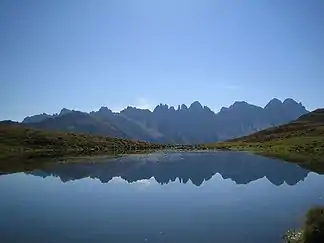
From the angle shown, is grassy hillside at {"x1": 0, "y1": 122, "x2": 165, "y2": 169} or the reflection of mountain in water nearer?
the reflection of mountain in water

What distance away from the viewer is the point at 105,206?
39938 millimetres

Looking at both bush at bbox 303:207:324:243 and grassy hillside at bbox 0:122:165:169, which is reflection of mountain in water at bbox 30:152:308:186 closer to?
bush at bbox 303:207:324:243

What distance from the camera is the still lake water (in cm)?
2844

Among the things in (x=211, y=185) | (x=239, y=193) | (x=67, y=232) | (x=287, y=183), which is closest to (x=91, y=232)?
(x=67, y=232)

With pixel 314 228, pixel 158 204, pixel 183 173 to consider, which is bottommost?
pixel 158 204

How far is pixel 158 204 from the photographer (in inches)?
1590

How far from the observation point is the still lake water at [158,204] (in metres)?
28.4

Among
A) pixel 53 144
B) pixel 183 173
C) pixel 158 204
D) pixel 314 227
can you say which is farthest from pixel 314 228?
pixel 53 144

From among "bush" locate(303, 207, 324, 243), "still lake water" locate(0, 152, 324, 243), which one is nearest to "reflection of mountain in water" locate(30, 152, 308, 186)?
"still lake water" locate(0, 152, 324, 243)

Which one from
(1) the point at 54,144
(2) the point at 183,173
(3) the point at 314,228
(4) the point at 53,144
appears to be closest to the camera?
(3) the point at 314,228

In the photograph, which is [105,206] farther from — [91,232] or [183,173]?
[183,173]

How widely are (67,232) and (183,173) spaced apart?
38513 millimetres

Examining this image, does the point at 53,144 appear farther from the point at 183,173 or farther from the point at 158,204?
the point at 158,204

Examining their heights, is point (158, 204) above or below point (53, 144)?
below
